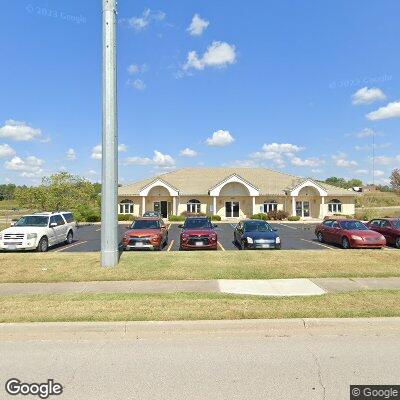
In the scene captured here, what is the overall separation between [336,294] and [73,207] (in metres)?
33.0

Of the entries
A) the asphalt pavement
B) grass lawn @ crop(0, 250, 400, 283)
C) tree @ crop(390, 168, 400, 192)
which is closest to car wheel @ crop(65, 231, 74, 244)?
grass lawn @ crop(0, 250, 400, 283)

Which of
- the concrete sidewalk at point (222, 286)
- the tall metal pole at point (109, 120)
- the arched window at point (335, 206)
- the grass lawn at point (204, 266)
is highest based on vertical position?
the tall metal pole at point (109, 120)

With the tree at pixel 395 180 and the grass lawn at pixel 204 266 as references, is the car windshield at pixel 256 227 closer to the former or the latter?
the grass lawn at pixel 204 266

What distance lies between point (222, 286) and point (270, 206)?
116 feet

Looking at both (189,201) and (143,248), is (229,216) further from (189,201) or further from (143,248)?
(143,248)

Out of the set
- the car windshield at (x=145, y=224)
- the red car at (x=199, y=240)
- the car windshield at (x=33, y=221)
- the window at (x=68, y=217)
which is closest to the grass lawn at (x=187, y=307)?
the red car at (x=199, y=240)

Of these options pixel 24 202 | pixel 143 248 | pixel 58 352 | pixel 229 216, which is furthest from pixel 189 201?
pixel 58 352

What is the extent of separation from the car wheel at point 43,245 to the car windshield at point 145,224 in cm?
391

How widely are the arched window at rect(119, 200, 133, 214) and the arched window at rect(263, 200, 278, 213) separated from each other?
16089 millimetres

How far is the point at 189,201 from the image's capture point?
43.8 m

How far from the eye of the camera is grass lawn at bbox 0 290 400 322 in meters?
6.54

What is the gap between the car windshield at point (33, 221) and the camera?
17.0 m

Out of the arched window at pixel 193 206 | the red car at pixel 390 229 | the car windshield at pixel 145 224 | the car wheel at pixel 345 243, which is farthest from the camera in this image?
the arched window at pixel 193 206

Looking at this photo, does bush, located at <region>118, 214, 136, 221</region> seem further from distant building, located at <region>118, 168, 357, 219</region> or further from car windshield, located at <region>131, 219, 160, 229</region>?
car windshield, located at <region>131, 219, 160, 229</region>
